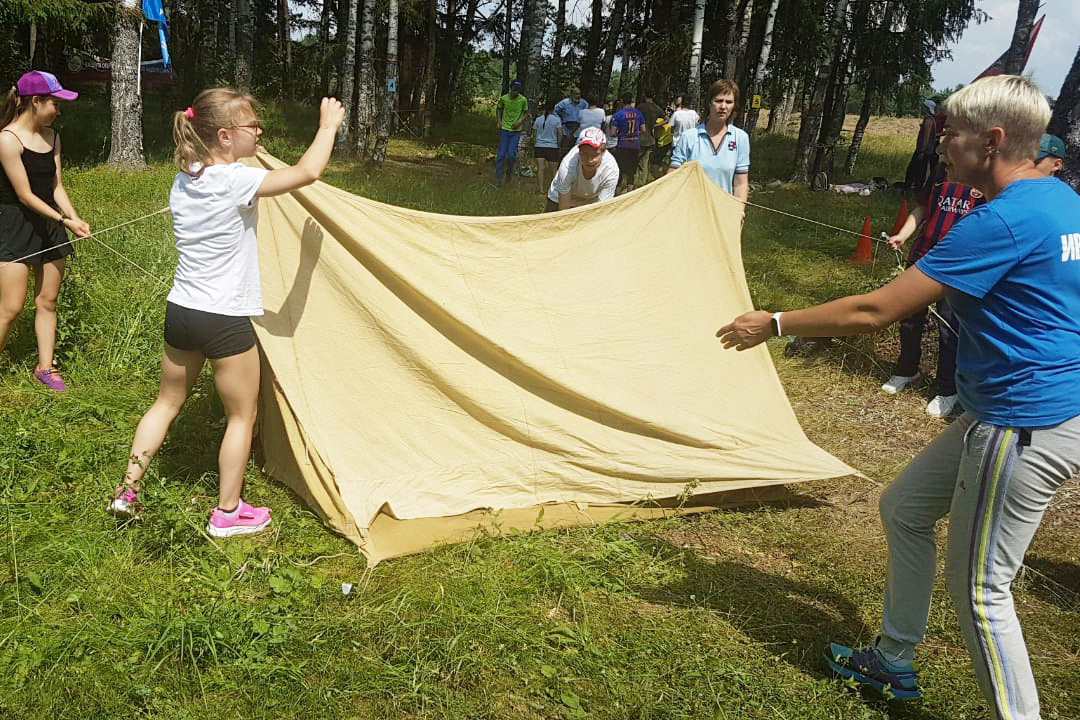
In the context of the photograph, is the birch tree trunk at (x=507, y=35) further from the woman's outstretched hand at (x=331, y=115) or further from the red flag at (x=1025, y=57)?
the woman's outstretched hand at (x=331, y=115)

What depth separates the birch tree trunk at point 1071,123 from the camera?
624 cm

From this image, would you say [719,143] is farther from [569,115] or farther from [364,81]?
[364,81]

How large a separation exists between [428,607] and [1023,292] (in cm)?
232

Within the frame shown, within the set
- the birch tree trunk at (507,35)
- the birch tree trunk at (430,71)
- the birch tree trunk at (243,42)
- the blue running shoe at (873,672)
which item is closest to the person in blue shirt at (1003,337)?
the blue running shoe at (873,672)

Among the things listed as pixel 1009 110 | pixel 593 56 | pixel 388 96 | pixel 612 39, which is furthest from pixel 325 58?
pixel 1009 110

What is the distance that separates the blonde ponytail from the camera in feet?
10.5

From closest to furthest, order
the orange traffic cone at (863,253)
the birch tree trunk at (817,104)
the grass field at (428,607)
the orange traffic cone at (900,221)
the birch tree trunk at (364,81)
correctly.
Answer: the grass field at (428,607), the orange traffic cone at (900,221), the orange traffic cone at (863,253), the birch tree trunk at (364,81), the birch tree trunk at (817,104)

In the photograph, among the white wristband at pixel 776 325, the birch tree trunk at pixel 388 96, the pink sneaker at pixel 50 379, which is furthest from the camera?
the birch tree trunk at pixel 388 96

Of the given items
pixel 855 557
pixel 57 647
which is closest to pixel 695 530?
pixel 855 557

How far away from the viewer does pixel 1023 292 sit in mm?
2336

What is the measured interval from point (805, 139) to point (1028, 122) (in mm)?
18170

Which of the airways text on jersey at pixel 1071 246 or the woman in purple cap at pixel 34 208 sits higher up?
the airways text on jersey at pixel 1071 246

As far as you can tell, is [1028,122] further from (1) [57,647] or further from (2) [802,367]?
(2) [802,367]

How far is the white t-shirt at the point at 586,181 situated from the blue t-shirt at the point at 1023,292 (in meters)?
3.44
